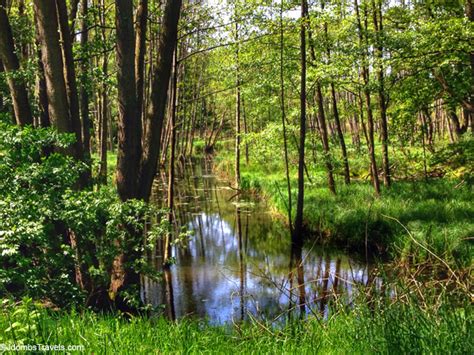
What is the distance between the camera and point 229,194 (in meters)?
21.6

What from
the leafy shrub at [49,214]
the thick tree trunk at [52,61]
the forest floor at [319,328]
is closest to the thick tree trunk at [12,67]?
the thick tree trunk at [52,61]

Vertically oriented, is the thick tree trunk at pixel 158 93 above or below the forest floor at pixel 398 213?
above

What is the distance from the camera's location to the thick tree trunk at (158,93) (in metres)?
7.04

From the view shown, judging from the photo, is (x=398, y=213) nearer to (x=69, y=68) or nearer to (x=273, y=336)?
(x=273, y=336)

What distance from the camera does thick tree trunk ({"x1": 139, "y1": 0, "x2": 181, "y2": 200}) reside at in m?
7.04

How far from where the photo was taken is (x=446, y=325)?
152 inches

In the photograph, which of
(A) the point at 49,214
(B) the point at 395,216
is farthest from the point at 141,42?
(B) the point at 395,216

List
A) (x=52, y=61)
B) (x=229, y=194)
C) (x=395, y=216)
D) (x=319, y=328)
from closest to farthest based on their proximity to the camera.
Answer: (x=319, y=328) → (x=52, y=61) → (x=395, y=216) → (x=229, y=194)

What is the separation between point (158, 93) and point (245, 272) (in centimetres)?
549

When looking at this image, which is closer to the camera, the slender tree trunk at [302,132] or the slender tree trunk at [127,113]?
the slender tree trunk at [127,113]

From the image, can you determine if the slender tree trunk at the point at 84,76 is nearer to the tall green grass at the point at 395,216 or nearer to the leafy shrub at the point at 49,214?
the leafy shrub at the point at 49,214

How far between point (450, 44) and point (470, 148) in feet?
8.11

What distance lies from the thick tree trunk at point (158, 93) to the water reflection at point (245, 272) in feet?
5.01

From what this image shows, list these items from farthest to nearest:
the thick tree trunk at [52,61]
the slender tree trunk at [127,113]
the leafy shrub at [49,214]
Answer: the slender tree trunk at [127,113] → the thick tree trunk at [52,61] → the leafy shrub at [49,214]
